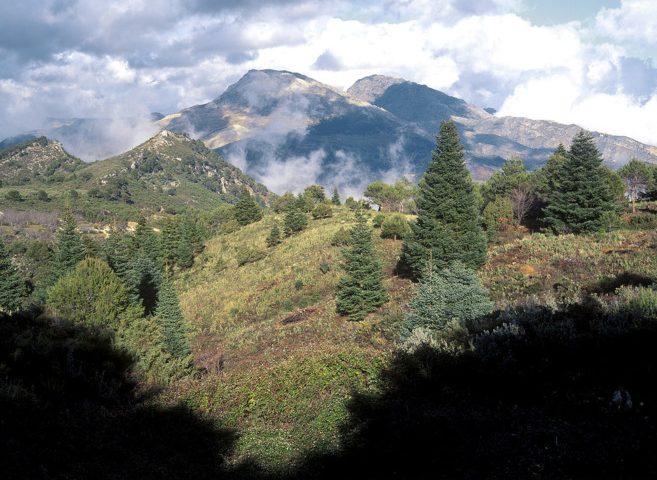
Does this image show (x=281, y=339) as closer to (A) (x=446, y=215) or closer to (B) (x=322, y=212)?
(A) (x=446, y=215)

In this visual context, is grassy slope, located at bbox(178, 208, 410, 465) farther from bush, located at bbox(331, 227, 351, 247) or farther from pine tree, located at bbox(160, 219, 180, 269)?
pine tree, located at bbox(160, 219, 180, 269)

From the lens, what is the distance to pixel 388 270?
Result: 36125 mm

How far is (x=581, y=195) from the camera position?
34750 mm

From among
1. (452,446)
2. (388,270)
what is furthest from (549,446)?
(388,270)

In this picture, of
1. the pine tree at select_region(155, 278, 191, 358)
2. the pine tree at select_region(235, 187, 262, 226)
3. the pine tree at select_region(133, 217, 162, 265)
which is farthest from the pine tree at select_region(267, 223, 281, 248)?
the pine tree at select_region(155, 278, 191, 358)

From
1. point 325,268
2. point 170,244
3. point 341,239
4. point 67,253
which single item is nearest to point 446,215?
point 325,268

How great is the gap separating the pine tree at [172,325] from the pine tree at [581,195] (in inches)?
1149

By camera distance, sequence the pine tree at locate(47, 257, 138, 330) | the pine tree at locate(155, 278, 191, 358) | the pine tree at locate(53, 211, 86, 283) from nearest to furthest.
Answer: the pine tree at locate(155, 278, 191, 358) < the pine tree at locate(47, 257, 138, 330) < the pine tree at locate(53, 211, 86, 283)

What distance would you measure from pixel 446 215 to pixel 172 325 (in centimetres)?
1806

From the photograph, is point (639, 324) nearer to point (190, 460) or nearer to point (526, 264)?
point (190, 460)

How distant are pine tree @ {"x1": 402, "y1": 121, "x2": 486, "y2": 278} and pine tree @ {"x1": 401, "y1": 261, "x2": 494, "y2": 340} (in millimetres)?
11186

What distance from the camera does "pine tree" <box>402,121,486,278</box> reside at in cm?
2827

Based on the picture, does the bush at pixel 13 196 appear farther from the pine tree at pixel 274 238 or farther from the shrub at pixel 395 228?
the shrub at pixel 395 228

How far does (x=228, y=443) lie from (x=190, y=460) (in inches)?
34.1
